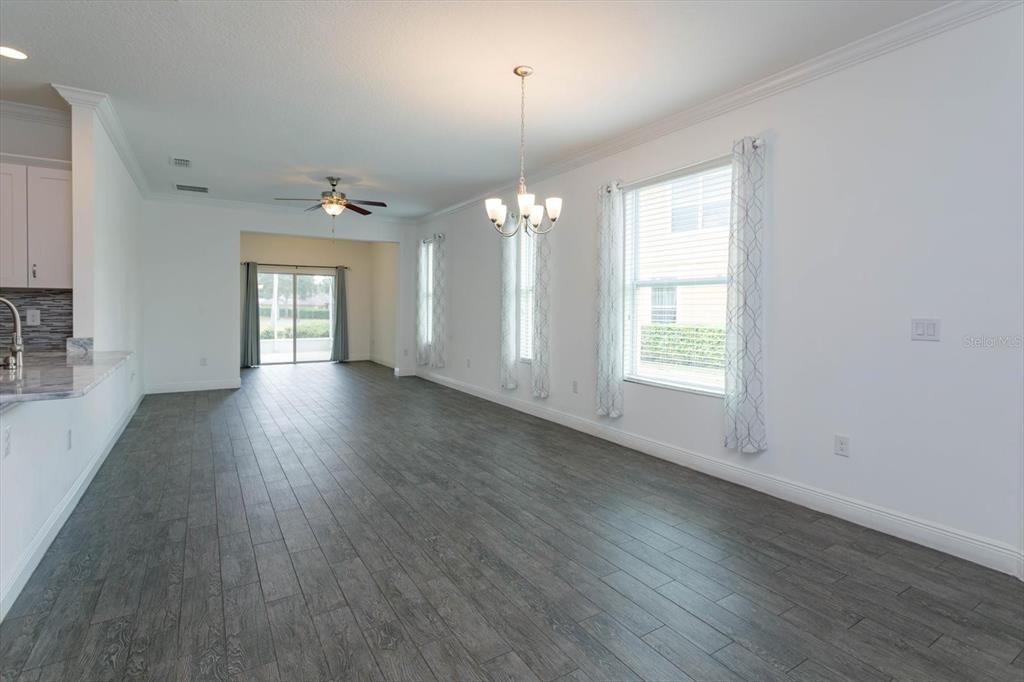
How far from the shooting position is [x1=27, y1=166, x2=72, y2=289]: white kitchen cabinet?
3721 millimetres

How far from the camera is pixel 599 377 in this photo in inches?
198

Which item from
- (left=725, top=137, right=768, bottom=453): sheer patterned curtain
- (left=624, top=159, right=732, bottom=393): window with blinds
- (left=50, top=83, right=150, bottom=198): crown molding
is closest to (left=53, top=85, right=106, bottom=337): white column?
(left=50, top=83, right=150, bottom=198): crown molding

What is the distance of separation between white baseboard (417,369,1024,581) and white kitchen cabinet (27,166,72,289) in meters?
4.63

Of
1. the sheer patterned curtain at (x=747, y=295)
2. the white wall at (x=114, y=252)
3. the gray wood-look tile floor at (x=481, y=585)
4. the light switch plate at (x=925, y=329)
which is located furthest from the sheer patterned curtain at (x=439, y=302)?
the light switch plate at (x=925, y=329)

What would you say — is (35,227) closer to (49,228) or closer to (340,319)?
(49,228)

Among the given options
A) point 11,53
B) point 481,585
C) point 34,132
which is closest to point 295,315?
point 34,132

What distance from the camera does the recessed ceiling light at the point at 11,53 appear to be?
10.4 ft

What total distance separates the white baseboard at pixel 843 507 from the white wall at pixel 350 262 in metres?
7.81

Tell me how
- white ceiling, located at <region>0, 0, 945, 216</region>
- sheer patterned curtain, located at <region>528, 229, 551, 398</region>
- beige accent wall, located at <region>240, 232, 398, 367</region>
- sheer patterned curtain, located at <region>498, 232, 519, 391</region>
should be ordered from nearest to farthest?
white ceiling, located at <region>0, 0, 945, 216</region>
sheer patterned curtain, located at <region>528, 229, 551, 398</region>
sheer patterned curtain, located at <region>498, 232, 519, 391</region>
beige accent wall, located at <region>240, 232, 398, 367</region>

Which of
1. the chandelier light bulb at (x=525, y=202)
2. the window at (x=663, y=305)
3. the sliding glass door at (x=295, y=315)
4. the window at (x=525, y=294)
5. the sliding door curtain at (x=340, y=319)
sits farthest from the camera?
the sliding door curtain at (x=340, y=319)

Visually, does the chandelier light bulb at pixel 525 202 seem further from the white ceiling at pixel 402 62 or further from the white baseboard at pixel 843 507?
the white baseboard at pixel 843 507

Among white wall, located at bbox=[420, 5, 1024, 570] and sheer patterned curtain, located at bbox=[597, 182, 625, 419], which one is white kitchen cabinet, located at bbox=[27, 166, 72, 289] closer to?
sheer patterned curtain, located at bbox=[597, 182, 625, 419]

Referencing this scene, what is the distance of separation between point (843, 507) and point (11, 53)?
5979 mm

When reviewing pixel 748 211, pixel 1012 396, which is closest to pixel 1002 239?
pixel 1012 396
